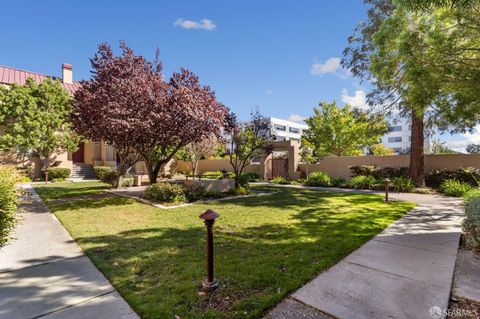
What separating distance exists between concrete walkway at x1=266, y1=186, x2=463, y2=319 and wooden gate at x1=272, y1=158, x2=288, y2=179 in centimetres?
1442

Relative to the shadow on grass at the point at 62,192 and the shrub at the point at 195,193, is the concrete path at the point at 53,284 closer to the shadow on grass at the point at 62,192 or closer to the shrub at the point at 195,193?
the shrub at the point at 195,193

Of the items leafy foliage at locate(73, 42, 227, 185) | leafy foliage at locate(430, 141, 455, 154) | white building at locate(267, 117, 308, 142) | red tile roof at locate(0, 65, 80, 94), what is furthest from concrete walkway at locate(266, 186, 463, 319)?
white building at locate(267, 117, 308, 142)

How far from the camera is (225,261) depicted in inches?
151

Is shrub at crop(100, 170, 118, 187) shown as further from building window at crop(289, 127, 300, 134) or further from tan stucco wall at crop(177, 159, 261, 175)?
building window at crop(289, 127, 300, 134)

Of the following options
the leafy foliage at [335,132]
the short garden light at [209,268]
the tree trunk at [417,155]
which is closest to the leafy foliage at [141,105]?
the short garden light at [209,268]

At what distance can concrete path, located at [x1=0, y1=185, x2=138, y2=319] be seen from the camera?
263cm

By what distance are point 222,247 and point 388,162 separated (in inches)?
568

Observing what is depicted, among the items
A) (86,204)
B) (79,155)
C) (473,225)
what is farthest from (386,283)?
(79,155)

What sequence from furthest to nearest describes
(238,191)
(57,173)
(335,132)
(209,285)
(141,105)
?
(335,132) → (57,173) → (238,191) → (141,105) → (209,285)

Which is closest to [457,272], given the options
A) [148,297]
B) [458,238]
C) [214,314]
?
[458,238]

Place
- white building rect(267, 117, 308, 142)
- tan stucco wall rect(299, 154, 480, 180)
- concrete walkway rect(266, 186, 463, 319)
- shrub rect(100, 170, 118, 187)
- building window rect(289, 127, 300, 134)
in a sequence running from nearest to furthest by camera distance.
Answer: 1. concrete walkway rect(266, 186, 463, 319)
2. tan stucco wall rect(299, 154, 480, 180)
3. shrub rect(100, 170, 118, 187)
4. white building rect(267, 117, 308, 142)
5. building window rect(289, 127, 300, 134)

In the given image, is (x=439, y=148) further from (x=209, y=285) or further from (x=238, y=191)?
(x=209, y=285)

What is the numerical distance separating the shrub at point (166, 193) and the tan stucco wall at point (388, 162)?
11.7m

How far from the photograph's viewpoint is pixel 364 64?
1376cm
